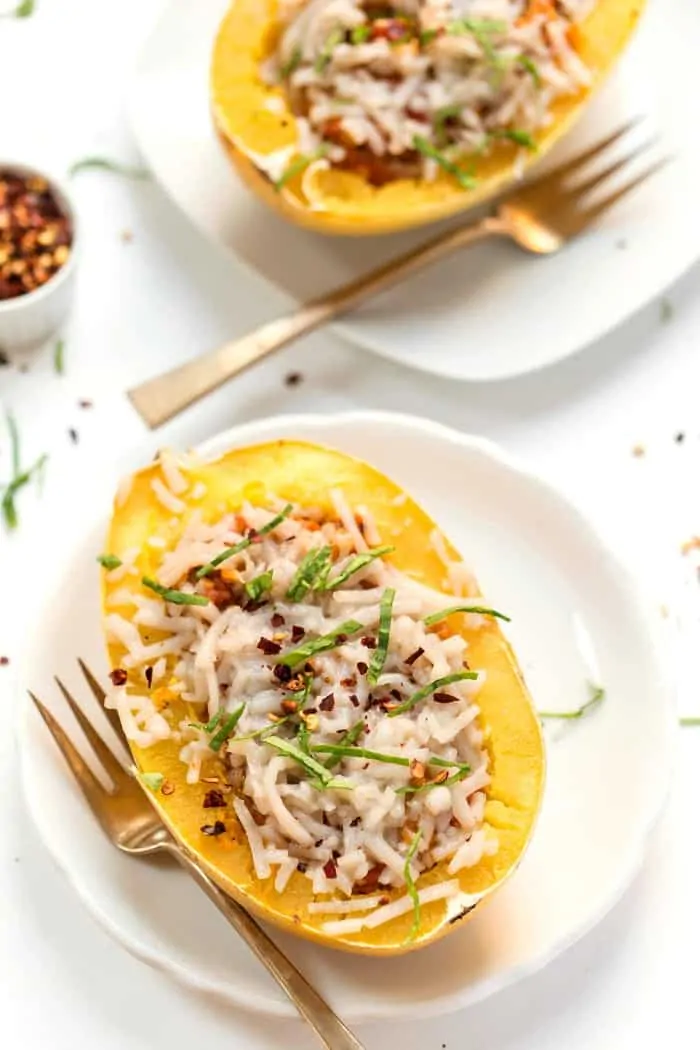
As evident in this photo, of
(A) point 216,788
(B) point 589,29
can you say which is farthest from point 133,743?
(B) point 589,29

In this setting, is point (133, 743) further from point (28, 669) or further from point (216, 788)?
point (28, 669)

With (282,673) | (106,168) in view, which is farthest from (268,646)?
(106,168)

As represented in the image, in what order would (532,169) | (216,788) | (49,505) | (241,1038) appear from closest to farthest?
(216,788)
(241,1038)
(49,505)
(532,169)

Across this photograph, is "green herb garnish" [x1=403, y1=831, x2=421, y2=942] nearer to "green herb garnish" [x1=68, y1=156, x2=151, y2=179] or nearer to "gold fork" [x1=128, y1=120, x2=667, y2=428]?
"gold fork" [x1=128, y1=120, x2=667, y2=428]

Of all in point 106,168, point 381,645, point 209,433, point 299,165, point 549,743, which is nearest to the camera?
point 381,645

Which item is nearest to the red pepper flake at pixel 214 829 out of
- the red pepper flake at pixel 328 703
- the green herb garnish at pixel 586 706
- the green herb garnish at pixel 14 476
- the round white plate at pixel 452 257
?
the red pepper flake at pixel 328 703

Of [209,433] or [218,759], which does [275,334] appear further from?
[218,759]

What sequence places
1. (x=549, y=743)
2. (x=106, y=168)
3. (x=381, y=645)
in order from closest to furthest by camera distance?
(x=381, y=645) → (x=549, y=743) → (x=106, y=168)
